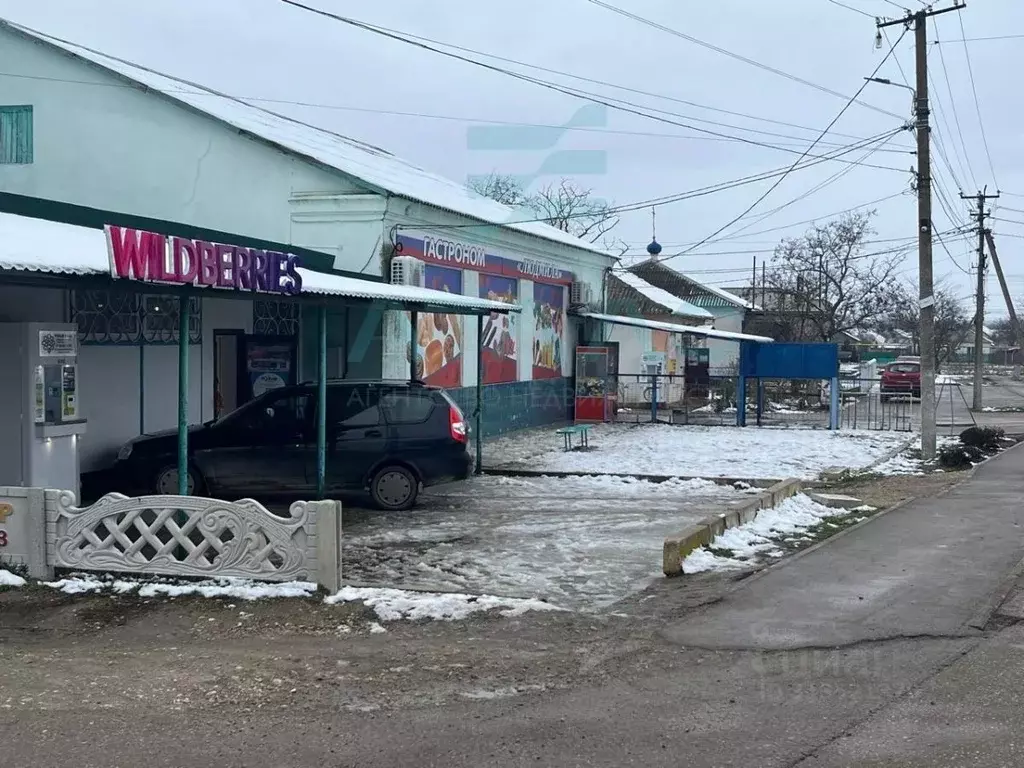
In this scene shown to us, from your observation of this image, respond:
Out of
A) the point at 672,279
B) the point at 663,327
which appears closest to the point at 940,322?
the point at 672,279

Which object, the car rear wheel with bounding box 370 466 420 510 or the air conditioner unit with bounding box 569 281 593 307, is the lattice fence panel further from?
the air conditioner unit with bounding box 569 281 593 307

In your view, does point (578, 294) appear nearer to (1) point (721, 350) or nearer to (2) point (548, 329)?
(2) point (548, 329)

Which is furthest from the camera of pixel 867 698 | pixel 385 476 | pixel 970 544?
pixel 385 476

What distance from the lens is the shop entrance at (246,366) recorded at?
16.2 m

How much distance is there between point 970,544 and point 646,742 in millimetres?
6561

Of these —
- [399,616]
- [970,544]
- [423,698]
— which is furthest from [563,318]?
[423,698]

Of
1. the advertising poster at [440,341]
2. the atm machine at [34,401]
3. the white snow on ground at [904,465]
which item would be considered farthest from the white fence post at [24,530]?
the white snow on ground at [904,465]

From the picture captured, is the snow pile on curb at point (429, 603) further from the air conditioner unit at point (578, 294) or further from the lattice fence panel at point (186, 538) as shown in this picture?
the air conditioner unit at point (578, 294)

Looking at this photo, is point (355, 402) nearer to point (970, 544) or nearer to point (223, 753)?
point (970, 544)

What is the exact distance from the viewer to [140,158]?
18672 millimetres

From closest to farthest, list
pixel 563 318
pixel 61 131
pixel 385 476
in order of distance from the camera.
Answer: pixel 385 476, pixel 61 131, pixel 563 318

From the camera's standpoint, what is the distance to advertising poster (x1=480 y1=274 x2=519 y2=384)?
21891 mm

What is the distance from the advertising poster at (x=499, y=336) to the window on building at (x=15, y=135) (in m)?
8.86

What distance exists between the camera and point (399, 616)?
7.39 m
